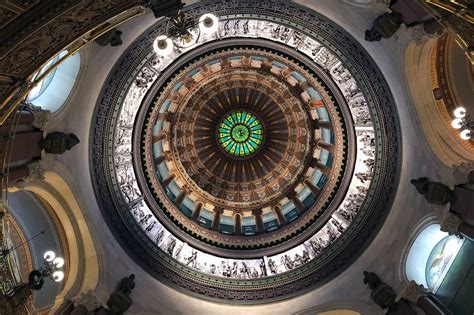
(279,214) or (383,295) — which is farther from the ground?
(279,214)

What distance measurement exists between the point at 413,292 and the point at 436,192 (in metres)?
3.73

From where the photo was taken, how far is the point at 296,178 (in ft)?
67.9

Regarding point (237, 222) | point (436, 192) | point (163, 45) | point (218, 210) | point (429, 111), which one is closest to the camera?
point (436, 192)

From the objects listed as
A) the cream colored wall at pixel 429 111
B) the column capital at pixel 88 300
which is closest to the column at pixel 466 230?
the cream colored wall at pixel 429 111

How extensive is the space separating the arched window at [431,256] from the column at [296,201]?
228 inches

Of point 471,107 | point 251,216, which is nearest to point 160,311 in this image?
point 251,216

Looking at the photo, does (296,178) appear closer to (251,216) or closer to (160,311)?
(251,216)

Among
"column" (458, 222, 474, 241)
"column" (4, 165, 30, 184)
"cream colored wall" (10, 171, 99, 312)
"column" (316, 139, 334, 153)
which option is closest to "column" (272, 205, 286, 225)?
"column" (316, 139, 334, 153)

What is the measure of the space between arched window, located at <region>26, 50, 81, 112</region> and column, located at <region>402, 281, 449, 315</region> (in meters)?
13.7

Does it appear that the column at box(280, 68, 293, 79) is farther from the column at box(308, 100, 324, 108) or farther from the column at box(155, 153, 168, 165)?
the column at box(155, 153, 168, 165)

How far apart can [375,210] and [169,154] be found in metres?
11.2

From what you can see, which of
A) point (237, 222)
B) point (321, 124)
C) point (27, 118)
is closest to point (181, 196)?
point (237, 222)

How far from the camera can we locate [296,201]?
19.5m

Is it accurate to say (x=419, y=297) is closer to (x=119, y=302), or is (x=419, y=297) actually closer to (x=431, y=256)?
(x=431, y=256)
